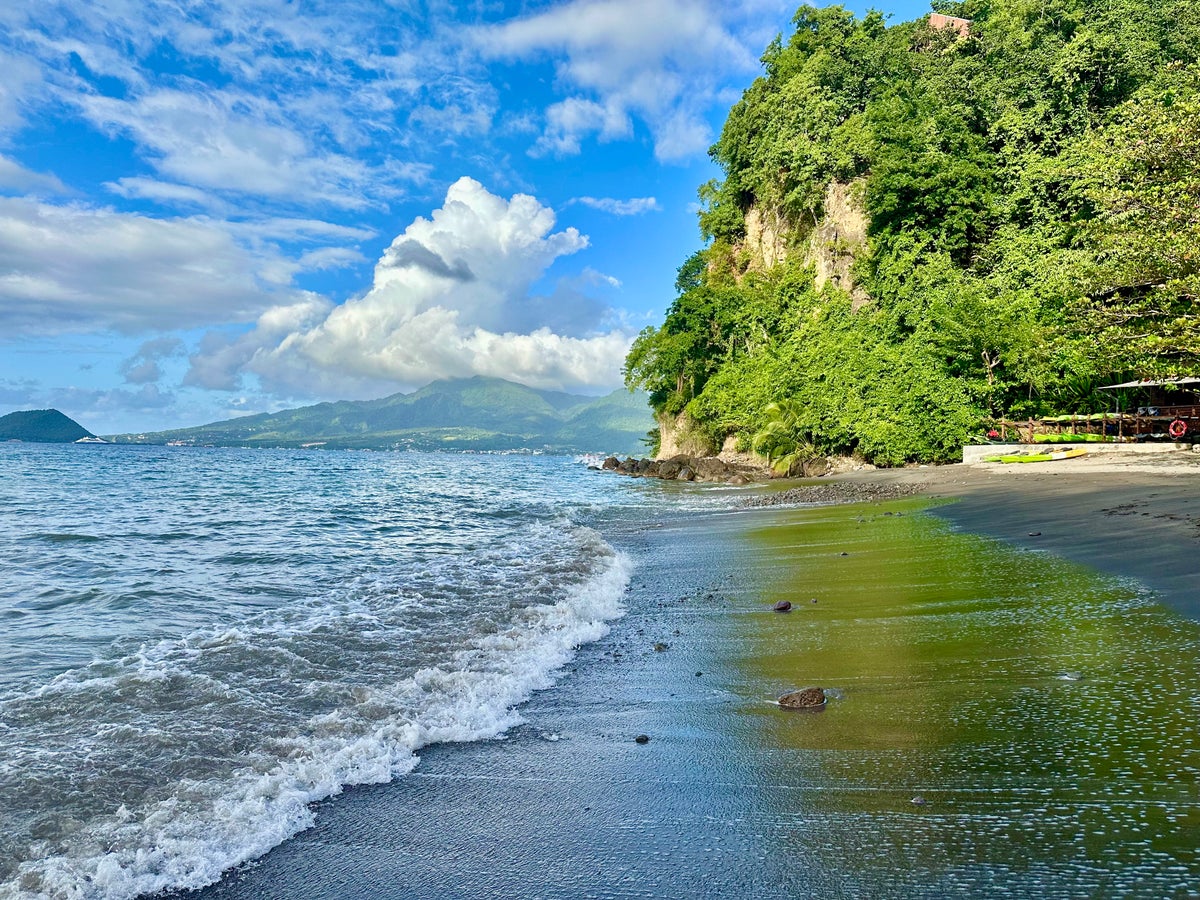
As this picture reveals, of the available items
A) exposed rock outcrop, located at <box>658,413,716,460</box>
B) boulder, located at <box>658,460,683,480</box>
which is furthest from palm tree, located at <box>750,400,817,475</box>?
exposed rock outcrop, located at <box>658,413,716,460</box>

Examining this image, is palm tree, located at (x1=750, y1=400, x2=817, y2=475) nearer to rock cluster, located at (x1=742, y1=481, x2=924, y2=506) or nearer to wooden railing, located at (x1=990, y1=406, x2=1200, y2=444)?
wooden railing, located at (x1=990, y1=406, x2=1200, y2=444)

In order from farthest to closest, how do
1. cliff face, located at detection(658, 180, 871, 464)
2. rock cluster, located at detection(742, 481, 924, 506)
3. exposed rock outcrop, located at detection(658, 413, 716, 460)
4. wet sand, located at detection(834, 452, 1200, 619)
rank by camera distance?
exposed rock outcrop, located at detection(658, 413, 716, 460), cliff face, located at detection(658, 180, 871, 464), rock cluster, located at detection(742, 481, 924, 506), wet sand, located at detection(834, 452, 1200, 619)

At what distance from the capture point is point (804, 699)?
4.80m

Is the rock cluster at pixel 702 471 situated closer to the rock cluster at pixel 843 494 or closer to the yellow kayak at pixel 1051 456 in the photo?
the rock cluster at pixel 843 494

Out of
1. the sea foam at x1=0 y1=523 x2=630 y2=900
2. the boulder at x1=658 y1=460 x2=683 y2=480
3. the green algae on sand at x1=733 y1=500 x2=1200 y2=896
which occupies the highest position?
the boulder at x1=658 y1=460 x2=683 y2=480

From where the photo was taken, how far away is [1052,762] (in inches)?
136

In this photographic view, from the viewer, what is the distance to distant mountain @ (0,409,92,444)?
504 ft

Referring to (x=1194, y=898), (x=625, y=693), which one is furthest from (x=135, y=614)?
(x=1194, y=898)

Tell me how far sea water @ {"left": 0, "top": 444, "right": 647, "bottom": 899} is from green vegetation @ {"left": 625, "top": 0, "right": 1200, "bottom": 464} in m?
20.9

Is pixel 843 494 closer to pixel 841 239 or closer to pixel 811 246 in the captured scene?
pixel 841 239

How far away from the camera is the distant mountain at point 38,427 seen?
504 feet

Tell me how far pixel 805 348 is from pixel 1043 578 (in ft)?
111

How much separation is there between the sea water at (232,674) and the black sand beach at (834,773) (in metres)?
0.42

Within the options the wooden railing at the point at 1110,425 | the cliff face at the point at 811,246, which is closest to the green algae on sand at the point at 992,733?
the wooden railing at the point at 1110,425
